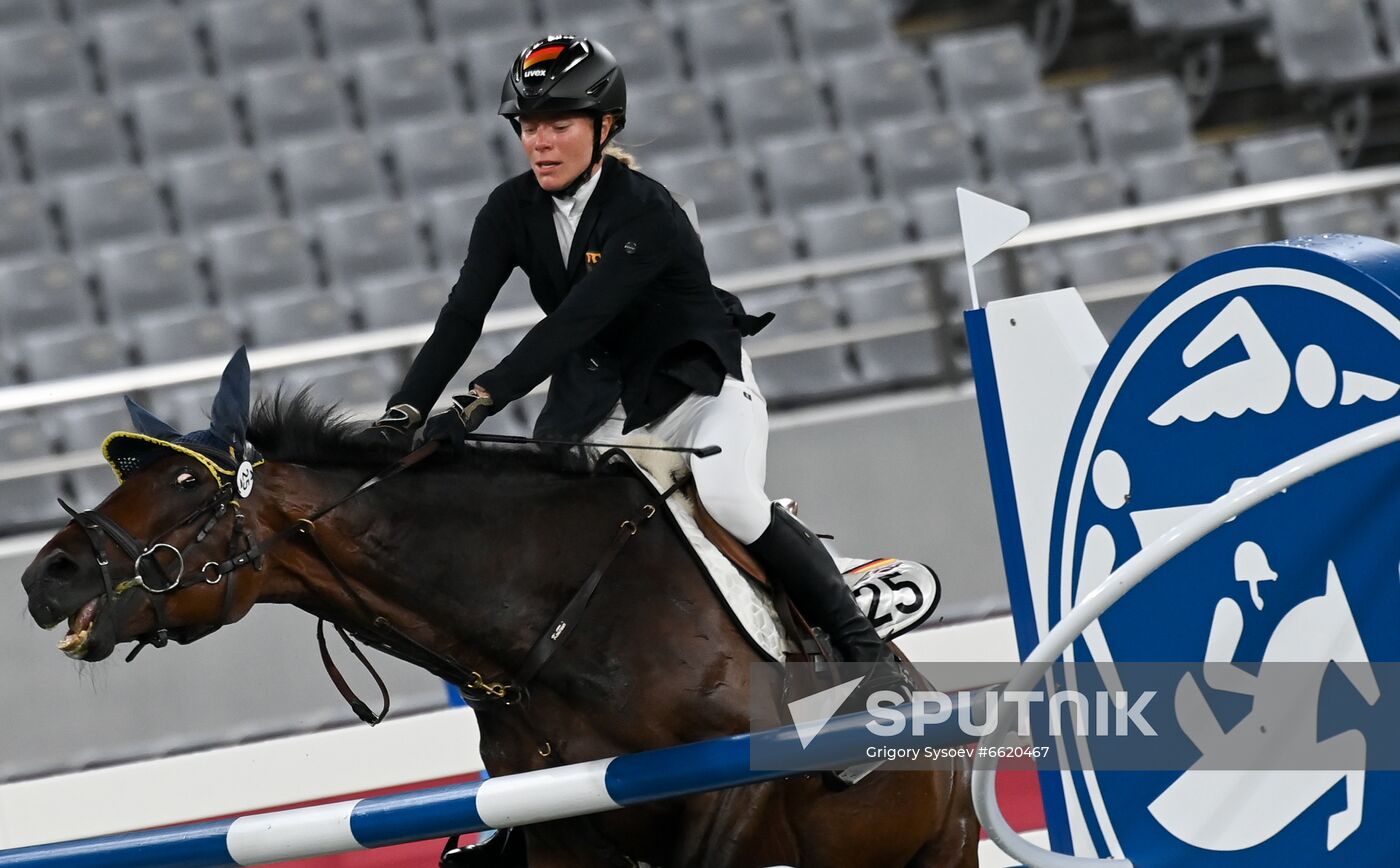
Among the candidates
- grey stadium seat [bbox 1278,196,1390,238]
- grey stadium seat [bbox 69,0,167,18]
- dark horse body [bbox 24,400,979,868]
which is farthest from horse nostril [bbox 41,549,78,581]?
grey stadium seat [bbox 69,0,167,18]

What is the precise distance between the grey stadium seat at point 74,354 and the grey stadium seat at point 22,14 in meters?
2.17

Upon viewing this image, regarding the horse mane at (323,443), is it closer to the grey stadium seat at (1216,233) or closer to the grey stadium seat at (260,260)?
the grey stadium seat at (1216,233)

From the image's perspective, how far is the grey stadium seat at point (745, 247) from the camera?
22.3ft

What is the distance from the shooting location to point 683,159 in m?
7.26

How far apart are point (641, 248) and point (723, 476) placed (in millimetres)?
415

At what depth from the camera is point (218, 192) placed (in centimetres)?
720

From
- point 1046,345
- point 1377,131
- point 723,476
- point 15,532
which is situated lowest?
point 1377,131

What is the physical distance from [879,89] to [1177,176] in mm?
1466

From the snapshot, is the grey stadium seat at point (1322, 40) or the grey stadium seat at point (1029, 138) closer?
the grey stadium seat at point (1029, 138)

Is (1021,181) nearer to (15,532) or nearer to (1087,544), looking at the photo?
(15,532)

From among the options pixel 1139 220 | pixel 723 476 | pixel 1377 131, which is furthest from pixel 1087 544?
pixel 1377 131

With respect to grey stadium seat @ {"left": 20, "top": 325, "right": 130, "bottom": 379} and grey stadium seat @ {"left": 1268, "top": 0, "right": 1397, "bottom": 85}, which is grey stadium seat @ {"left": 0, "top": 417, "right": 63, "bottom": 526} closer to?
grey stadium seat @ {"left": 20, "top": 325, "right": 130, "bottom": 379}

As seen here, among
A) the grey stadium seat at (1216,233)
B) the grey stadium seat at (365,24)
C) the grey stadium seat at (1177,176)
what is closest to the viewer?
the grey stadium seat at (1216,233)

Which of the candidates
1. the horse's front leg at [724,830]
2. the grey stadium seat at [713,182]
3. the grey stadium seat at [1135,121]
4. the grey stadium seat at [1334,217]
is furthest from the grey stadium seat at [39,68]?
the horse's front leg at [724,830]
